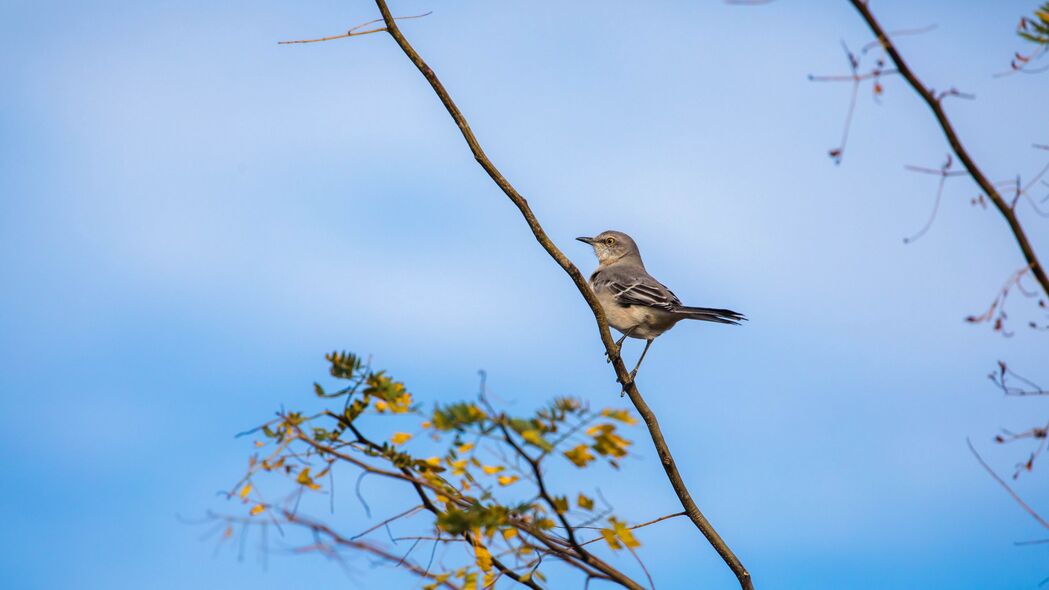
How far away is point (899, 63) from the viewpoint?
9.57ft

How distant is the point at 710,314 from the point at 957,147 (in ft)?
22.4

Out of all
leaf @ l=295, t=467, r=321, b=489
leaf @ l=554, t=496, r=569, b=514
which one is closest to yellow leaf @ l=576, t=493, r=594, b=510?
leaf @ l=554, t=496, r=569, b=514

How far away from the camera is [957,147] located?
292 cm

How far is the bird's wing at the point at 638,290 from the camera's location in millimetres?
10422

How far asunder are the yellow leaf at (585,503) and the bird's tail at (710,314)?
5658 mm

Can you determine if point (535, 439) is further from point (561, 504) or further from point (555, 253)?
point (555, 253)

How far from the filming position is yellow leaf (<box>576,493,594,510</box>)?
141 inches

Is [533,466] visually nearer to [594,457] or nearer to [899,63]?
[594,457]

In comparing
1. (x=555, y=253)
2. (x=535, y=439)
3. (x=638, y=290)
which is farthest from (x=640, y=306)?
(x=535, y=439)

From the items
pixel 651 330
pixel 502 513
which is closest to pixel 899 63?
pixel 502 513

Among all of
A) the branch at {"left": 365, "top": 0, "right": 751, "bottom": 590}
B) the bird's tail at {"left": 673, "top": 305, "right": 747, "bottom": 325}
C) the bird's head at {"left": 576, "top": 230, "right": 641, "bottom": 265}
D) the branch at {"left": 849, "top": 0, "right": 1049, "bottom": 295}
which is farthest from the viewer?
the bird's head at {"left": 576, "top": 230, "right": 641, "bottom": 265}

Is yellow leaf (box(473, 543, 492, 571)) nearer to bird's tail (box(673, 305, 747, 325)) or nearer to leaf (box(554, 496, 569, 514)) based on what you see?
leaf (box(554, 496, 569, 514))

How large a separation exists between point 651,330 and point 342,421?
7309 millimetres

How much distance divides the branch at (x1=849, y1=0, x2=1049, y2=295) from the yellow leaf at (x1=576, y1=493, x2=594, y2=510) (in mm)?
1681
